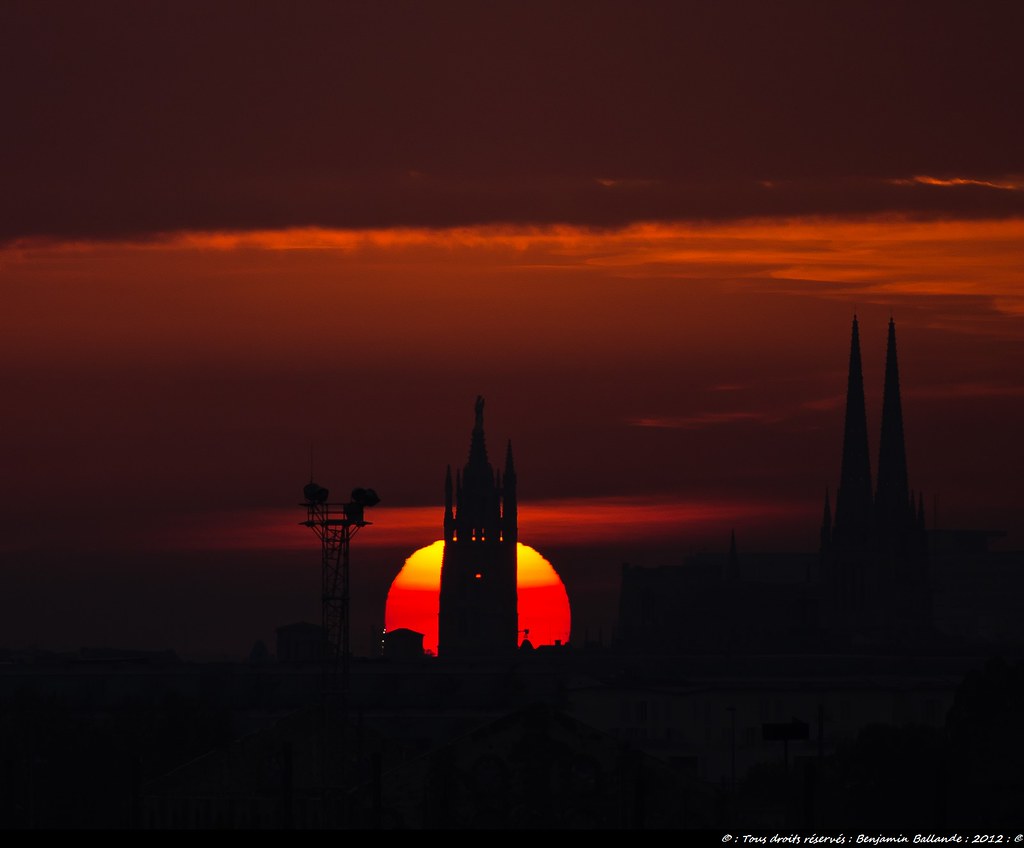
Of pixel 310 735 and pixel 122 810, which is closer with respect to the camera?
pixel 310 735

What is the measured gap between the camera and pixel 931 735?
14350 cm

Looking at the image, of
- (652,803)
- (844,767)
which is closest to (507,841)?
(652,803)

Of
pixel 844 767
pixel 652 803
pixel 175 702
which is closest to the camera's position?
pixel 652 803

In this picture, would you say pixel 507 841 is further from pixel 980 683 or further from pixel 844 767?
pixel 980 683

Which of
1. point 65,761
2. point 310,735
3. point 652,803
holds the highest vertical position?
point 65,761

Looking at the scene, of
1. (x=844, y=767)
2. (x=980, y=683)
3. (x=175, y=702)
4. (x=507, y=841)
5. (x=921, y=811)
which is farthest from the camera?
(x=175, y=702)

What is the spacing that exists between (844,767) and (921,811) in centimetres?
1376

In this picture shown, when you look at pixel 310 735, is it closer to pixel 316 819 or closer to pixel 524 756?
pixel 316 819

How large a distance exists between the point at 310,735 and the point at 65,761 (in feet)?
109

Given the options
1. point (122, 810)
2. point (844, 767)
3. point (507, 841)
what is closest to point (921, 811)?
point (844, 767)

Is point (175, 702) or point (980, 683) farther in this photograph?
point (175, 702)

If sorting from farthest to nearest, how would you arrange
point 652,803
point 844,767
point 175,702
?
point 175,702
point 844,767
point 652,803

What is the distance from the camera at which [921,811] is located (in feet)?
366

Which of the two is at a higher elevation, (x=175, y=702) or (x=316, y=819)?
(x=175, y=702)
